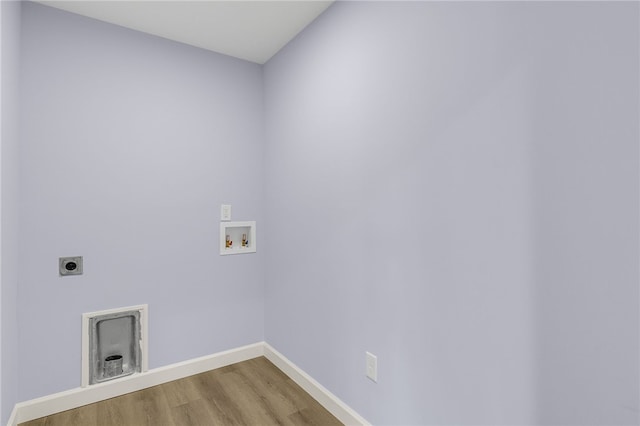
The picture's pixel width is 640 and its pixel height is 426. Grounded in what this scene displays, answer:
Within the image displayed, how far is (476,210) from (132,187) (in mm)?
2145

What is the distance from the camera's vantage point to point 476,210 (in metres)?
1.26

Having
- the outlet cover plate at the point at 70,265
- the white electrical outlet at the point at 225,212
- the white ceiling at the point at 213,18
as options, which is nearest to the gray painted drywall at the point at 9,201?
the outlet cover plate at the point at 70,265

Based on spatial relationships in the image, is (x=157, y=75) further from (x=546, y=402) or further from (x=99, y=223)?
(x=546, y=402)

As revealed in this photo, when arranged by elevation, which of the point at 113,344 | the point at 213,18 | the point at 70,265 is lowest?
the point at 113,344

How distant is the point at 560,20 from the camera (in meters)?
1.01

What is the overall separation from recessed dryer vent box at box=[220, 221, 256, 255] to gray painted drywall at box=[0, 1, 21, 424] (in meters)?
1.22

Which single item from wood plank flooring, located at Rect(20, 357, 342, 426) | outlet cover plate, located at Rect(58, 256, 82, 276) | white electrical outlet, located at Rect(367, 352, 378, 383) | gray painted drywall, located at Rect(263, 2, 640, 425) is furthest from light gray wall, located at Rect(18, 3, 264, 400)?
white electrical outlet, located at Rect(367, 352, 378, 383)

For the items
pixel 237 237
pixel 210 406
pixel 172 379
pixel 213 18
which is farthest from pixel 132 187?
pixel 210 406

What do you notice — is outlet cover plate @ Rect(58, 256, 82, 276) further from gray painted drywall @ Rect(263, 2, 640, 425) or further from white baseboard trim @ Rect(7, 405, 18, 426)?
gray painted drywall @ Rect(263, 2, 640, 425)

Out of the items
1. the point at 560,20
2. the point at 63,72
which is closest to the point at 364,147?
the point at 560,20

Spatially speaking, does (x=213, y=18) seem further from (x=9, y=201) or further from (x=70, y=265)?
(x=70, y=265)

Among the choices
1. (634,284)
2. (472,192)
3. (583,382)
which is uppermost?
(472,192)

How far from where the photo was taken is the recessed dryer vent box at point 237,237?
8.64 feet

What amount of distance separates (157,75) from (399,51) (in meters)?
1.75
